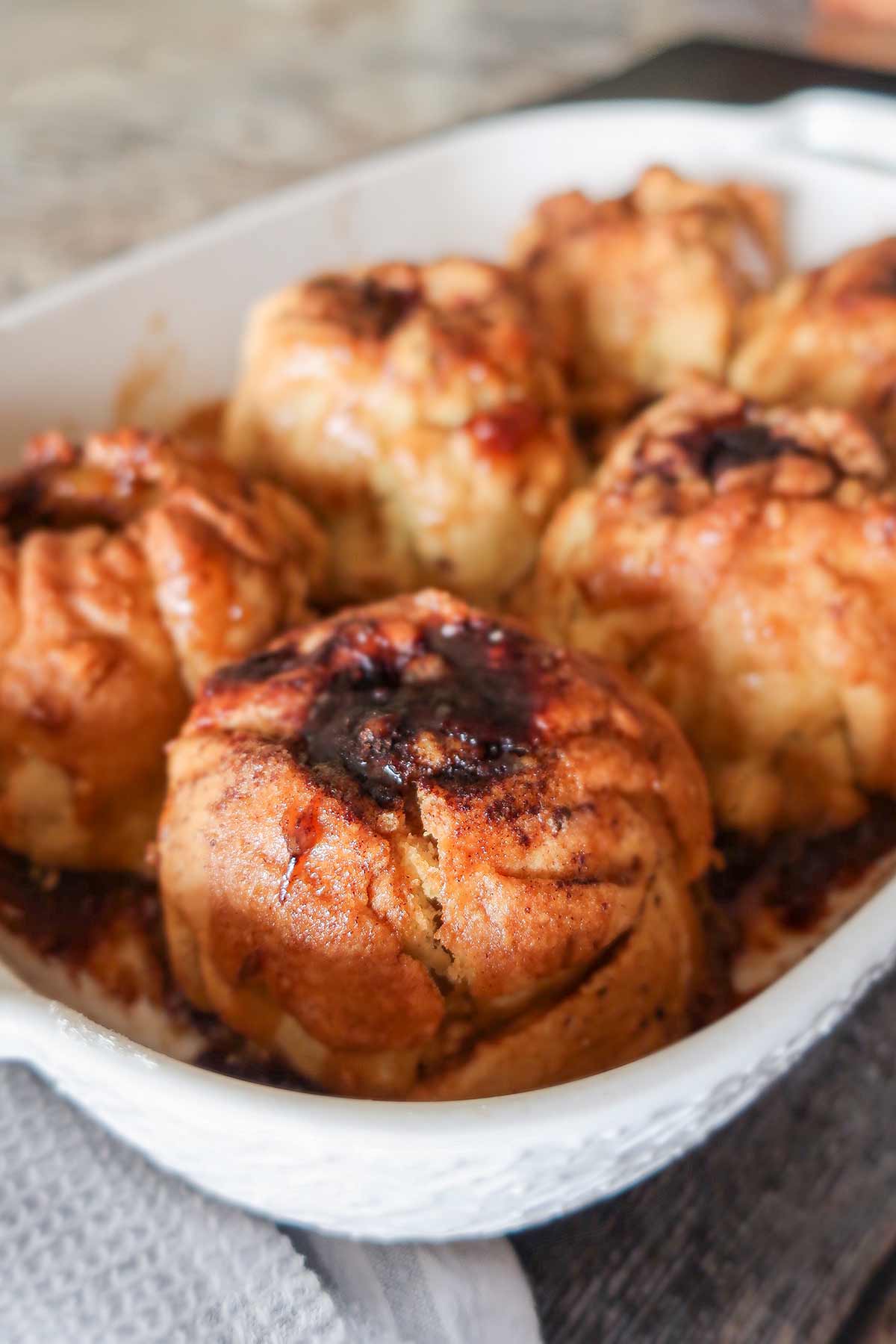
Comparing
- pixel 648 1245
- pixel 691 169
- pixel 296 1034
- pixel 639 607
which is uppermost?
pixel 691 169

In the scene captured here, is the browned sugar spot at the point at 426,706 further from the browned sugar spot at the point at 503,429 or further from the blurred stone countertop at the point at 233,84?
the blurred stone countertop at the point at 233,84

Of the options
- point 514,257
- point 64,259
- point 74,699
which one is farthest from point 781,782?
point 64,259

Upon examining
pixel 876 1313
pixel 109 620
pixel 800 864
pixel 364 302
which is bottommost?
pixel 876 1313

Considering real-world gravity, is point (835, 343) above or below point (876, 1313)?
above

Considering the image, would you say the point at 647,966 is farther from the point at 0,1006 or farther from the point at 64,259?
the point at 64,259

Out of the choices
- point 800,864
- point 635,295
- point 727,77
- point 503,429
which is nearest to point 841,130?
point 635,295

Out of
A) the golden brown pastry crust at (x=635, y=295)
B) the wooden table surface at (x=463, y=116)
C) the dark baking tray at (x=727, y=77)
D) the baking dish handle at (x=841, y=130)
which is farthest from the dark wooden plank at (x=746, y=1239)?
the dark baking tray at (x=727, y=77)

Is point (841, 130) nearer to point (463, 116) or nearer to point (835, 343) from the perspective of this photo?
point (835, 343)
